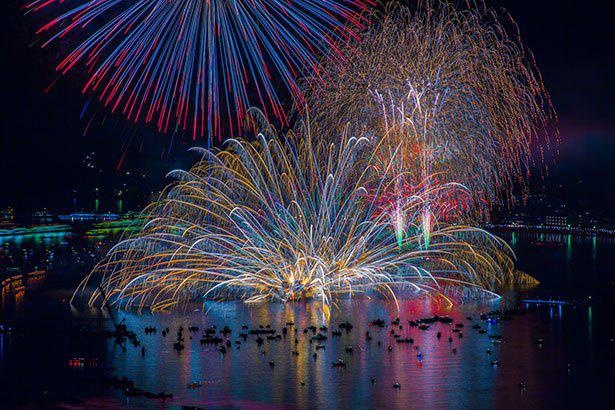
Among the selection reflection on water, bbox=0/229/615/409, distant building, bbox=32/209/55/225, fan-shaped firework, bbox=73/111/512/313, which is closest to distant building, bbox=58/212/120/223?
distant building, bbox=32/209/55/225

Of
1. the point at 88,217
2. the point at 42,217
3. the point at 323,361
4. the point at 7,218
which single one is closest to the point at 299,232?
the point at 323,361

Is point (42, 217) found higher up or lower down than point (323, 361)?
higher up

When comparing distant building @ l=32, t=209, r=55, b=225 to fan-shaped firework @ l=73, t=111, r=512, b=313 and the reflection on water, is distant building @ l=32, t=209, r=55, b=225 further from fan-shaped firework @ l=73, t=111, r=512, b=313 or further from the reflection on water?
the reflection on water

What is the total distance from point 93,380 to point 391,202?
1868cm

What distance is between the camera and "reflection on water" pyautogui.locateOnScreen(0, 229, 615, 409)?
922 inches

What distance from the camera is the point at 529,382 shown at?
25031mm

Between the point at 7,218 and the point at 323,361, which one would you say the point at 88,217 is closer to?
the point at 7,218

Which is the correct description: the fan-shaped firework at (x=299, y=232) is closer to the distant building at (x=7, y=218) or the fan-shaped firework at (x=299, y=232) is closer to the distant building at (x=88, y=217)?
the distant building at (x=7, y=218)

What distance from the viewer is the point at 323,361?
27625 mm

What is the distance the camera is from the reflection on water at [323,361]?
23406 millimetres

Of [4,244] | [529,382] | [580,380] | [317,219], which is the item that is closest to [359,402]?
[529,382]

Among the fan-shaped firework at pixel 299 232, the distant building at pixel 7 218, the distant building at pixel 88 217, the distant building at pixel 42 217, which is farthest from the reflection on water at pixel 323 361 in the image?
the distant building at pixel 88 217

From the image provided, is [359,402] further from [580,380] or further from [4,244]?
[4,244]

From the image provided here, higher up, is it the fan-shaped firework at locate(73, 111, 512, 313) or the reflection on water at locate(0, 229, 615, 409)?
the fan-shaped firework at locate(73, 111, 512, 313)
